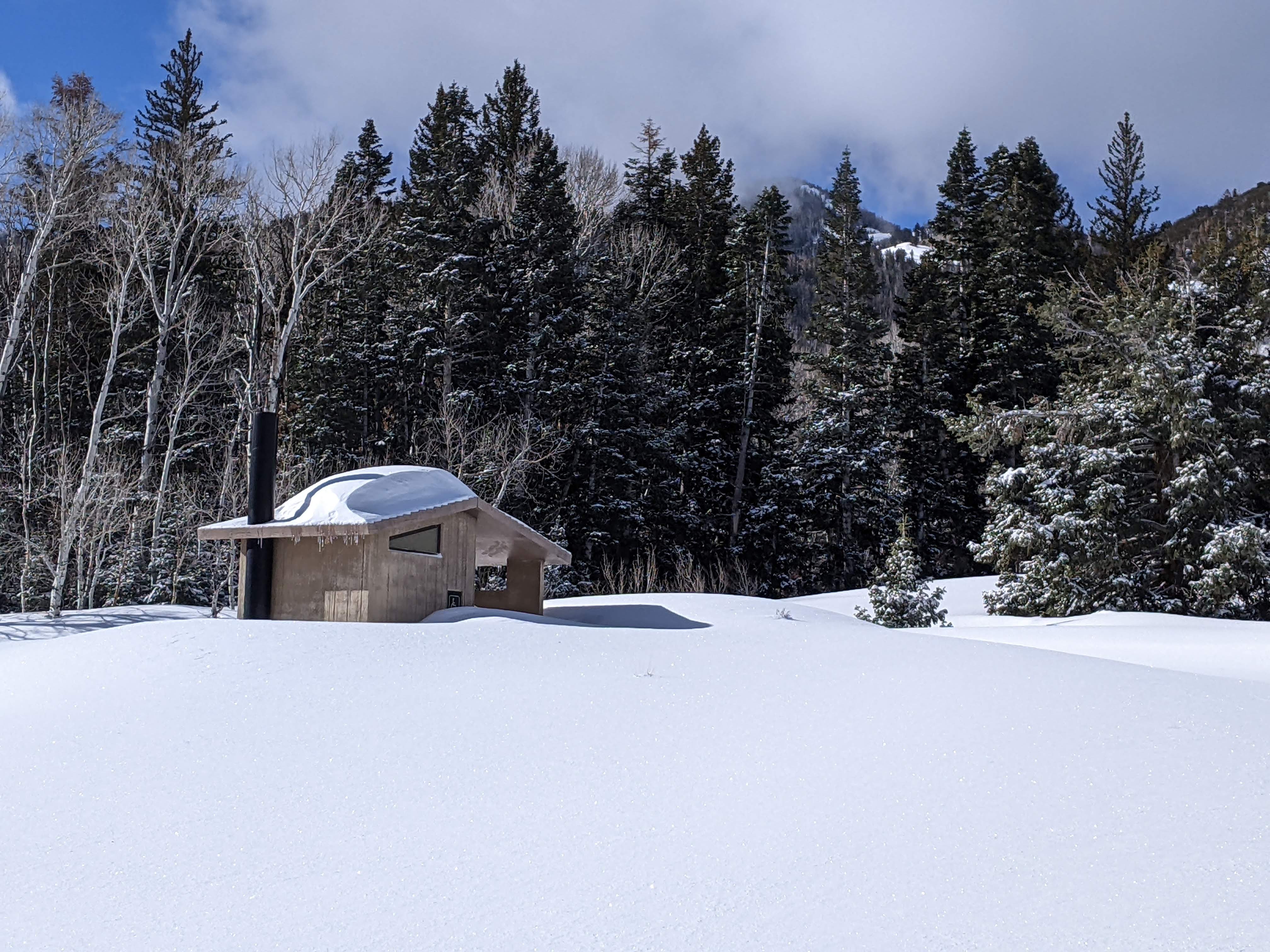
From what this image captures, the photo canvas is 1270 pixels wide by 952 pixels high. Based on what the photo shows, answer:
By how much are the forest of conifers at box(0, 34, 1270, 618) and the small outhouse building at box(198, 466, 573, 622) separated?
818 cm

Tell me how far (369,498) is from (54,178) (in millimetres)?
12354

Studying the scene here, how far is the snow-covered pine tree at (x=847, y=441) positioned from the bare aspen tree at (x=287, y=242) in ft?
46.8

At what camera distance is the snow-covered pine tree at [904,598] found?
1497cm

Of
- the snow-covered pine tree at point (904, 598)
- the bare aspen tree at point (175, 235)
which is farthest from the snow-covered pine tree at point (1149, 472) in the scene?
the bare aspen tree at point (175, 235)

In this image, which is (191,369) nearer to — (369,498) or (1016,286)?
(369,498)

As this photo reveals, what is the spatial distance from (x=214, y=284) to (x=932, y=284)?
74.6 feet

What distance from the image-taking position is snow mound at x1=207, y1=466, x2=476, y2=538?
11.1m

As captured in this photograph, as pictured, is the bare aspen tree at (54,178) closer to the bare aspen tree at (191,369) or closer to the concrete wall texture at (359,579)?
the bare aspen tree at (191,369)

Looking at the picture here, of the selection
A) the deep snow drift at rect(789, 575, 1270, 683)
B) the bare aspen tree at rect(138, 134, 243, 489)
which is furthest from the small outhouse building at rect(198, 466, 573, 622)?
the bare aspen tree at rect(138, 134, 243, 489)

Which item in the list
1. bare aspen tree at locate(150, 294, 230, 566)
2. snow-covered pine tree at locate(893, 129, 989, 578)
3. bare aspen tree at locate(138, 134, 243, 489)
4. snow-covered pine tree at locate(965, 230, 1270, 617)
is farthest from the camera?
snow-covered pine tree at locate(893, 129, 989, 578)

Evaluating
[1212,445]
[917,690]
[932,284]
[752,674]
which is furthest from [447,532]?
[932,284]

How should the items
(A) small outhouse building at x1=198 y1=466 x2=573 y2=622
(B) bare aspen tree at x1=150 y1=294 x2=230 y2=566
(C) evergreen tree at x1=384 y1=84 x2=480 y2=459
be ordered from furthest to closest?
(C) evergreen tree at x1=384 y1=84 x2=480 y2=459 < (B) bare aspen tree at x1=150 y1=294 x2=230 y2=566 < (A) small outhouse building at x1=198 y1=466 x2=573 y2=622

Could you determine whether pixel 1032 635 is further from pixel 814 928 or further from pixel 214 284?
pixel 214 284

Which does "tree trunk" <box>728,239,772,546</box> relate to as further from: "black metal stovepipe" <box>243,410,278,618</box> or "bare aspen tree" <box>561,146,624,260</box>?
"black metal stovepipe" <box>243,410,278,618</box>
